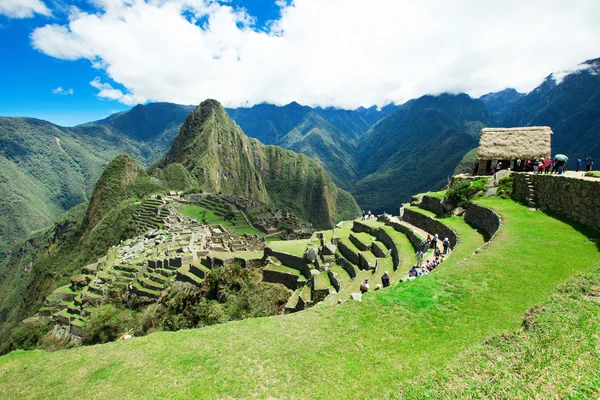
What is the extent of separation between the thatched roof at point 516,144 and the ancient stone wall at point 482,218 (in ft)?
22.0

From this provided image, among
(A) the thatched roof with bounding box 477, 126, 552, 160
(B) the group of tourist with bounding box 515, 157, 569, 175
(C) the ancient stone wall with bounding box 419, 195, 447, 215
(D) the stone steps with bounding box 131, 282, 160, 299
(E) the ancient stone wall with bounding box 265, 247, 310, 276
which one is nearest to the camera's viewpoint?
(B) the group of tourist with bounding box 515, 157, 569, 175

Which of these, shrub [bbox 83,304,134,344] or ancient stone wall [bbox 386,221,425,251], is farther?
shrub [bbox 83,304,134,344]

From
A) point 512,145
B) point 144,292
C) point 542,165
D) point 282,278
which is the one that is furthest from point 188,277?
point 512,145

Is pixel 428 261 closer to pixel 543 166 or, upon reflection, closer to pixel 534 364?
pixel 534 364

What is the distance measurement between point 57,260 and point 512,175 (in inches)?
4275

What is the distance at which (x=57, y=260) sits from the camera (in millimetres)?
88688

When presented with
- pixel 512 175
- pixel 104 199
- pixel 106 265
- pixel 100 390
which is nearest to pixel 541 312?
pixel 100 390

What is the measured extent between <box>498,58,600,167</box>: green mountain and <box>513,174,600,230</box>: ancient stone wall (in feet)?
464

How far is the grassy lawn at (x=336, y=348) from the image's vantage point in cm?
646

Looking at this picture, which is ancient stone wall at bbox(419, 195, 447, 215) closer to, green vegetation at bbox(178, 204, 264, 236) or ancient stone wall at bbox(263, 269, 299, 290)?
ancient stone wall at bbox(263, 269, 299, 290)

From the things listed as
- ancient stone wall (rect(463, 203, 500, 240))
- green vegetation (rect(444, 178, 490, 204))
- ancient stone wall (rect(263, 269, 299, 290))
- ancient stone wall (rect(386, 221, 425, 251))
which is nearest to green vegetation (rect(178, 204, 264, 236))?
ancient stone wall (rect(263, 269, 299, 290))

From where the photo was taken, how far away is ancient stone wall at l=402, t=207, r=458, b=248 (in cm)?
1717

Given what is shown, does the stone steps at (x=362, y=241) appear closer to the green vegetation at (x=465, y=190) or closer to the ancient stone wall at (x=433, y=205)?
the ancient stone wall at (x=433, y=205)

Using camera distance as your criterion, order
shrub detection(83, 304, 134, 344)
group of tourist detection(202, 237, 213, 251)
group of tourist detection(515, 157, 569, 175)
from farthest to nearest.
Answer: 1. group of tourist detection(202, 237, 213, 251)
2. shrub detection(83, 304, 134, 344)
3. group of tourist detection(515, 157, 569, 175)
